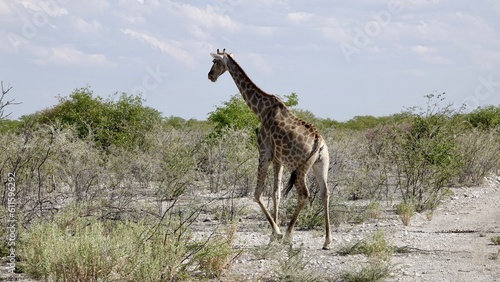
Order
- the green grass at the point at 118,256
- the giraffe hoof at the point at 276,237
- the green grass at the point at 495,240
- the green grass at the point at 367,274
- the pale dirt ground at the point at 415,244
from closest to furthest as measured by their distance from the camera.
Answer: the green grass at the point at 118,256, the green grass at the point at 367,274, the pale dirt ground at the point at 415,244, the giraffe hoof at the point at 276,237, the green grass at the point at 495,240

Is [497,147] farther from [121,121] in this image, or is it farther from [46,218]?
[46,218]

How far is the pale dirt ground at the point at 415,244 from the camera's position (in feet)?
25.1

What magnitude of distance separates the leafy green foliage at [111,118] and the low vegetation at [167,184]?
4 cm

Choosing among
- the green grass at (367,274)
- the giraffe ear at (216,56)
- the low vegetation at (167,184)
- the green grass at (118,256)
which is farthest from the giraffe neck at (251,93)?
the green grass at (367,274)

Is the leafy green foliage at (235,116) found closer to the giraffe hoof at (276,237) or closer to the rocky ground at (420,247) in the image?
the rocky ground at (420,247)

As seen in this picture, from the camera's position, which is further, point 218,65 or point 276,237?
point 218,65

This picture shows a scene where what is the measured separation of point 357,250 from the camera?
28.1ft

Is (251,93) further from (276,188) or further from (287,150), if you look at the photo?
(276,188)

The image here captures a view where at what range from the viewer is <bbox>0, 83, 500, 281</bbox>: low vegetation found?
676 centimetres

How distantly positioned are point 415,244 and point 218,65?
358cm

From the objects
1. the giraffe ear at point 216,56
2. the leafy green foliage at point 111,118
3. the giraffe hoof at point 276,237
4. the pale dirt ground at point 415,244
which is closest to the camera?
the pale dirt ground at point 415,244

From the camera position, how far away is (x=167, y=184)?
43.2ft

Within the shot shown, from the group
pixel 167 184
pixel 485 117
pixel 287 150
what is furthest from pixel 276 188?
pixel 485 117

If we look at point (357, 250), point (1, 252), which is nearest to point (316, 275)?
point (357, 250)
